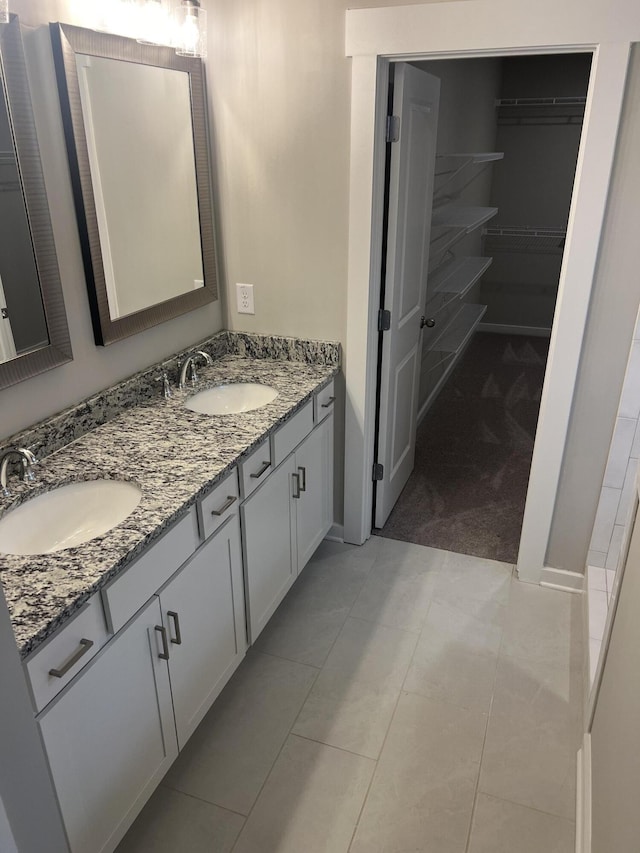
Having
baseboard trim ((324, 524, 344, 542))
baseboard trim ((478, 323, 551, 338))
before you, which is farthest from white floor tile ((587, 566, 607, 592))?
baseboard trim ((478, 323, 551, 338))

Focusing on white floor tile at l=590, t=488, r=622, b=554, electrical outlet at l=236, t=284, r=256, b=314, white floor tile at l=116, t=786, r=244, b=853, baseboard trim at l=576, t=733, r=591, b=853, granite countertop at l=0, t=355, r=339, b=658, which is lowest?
white floor tile at l=116, t=786, r=244, b=853

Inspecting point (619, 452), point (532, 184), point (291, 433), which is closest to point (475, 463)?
point (619, 452)

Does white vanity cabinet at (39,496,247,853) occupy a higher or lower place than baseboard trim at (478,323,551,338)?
higher

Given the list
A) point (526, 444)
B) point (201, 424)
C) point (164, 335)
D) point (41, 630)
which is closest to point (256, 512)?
point (201, 424)

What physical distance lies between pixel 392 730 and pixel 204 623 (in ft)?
2.40

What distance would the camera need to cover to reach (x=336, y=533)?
299 centimetres

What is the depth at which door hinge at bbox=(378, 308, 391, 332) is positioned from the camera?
8.58 feet

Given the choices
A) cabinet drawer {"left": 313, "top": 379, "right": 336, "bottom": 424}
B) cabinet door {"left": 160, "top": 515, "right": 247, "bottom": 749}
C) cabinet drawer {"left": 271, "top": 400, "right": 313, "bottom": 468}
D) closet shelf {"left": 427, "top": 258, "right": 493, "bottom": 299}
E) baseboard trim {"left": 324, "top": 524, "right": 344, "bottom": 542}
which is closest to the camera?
cabinet door {"left": 160, "top": 515, "right": 247, "bottom": 749}

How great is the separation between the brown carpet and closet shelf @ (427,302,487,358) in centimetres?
41

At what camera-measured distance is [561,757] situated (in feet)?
6.39

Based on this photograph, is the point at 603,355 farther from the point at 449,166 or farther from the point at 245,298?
the point at 449,166

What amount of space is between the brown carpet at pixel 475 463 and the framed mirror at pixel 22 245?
6.02 feet

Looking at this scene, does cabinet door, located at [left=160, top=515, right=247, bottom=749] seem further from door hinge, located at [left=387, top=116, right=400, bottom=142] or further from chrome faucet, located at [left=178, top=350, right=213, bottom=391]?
door hinge, located at [left=387, top=116, right=400, bottom=142]

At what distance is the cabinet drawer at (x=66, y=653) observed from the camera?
1.23 m
